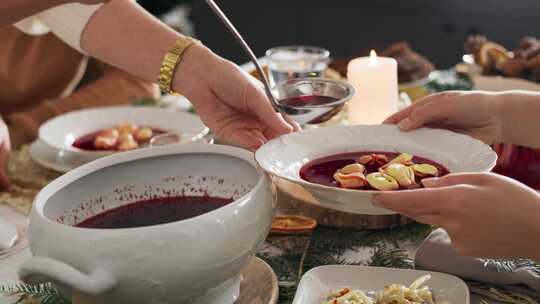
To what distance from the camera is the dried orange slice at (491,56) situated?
178cm

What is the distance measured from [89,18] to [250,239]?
0.84 meters

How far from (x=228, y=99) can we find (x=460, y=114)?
0.41 metres

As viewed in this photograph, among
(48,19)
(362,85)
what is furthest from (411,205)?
(48,19)

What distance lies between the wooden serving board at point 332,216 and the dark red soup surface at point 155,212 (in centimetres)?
23

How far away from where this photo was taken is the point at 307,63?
5.70 feet

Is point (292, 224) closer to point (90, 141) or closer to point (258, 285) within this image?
point (258, 285)

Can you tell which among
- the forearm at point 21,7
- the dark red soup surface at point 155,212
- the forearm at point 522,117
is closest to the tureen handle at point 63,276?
the dark red soup surface at point 155,212

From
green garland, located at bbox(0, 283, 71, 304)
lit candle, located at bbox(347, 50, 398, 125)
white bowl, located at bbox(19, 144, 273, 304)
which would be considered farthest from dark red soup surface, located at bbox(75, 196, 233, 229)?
lit candle, located at bbox(347, 50, 398, 125)

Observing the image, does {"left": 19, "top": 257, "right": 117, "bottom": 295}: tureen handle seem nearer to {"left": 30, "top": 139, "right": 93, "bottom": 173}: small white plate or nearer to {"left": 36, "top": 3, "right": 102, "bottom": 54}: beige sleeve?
{"left": 30, "top": 139, "right": 93, "bottom": 173}: small white plate

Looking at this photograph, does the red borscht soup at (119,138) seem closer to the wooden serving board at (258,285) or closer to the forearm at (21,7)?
the forearm at (21,7)

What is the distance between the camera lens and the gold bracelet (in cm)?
138

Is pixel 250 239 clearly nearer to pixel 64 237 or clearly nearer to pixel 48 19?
pixel 64 237

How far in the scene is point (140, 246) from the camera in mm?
851

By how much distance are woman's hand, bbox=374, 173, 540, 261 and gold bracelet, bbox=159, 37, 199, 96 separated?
622mm
